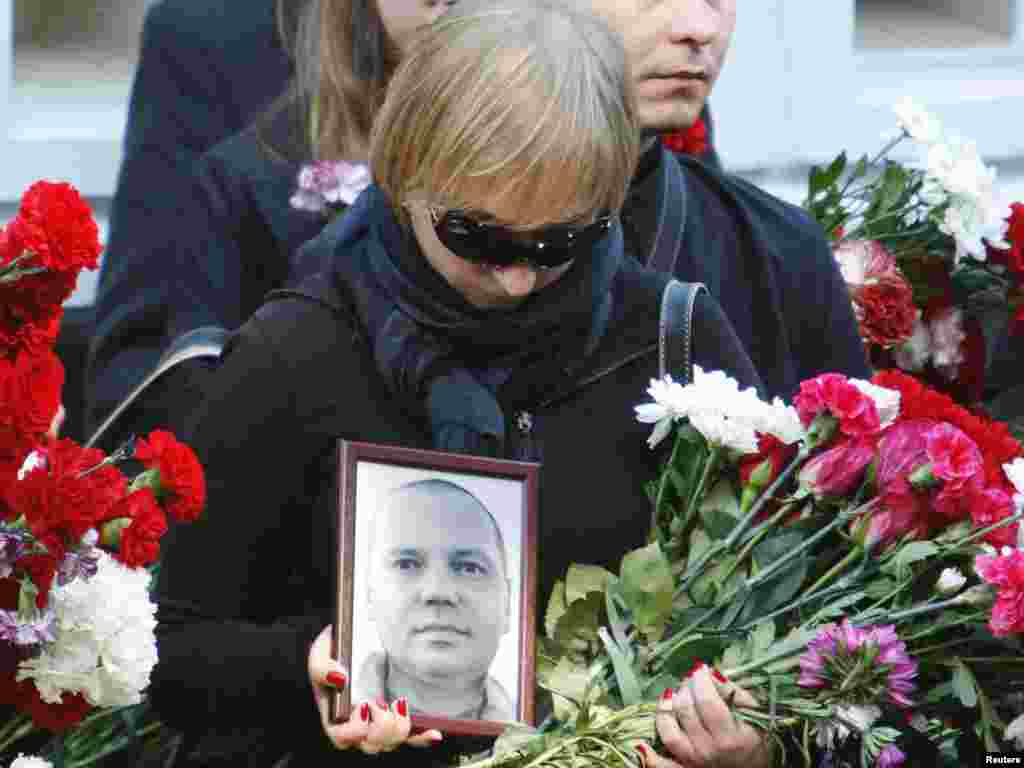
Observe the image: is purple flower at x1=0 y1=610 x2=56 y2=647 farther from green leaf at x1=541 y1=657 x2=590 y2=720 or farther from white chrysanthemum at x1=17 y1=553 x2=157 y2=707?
green leaf at x1=541 y1=657 x2=590 y2=720

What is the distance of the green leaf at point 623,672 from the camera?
242 centimetres

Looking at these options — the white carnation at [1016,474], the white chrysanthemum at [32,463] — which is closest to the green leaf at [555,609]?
the white carnation at [1016,474]

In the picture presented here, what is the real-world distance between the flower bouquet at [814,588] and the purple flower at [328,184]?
2.56ft

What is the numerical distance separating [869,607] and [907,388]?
0.26 m

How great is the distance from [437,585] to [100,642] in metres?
0.34

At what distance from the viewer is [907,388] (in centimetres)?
264

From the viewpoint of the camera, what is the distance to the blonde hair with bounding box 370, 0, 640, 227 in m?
2.39

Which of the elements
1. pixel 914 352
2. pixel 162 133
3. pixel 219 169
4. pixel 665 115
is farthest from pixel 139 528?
pixel 914 352

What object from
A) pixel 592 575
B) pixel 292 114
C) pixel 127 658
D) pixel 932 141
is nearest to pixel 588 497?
pixel 592 575

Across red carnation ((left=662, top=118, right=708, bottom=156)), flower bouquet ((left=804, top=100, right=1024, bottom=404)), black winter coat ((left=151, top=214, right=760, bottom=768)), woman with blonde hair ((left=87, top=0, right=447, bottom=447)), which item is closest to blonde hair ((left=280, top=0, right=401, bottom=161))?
woman with blonde hair ((left=87, top=0, right=447, bottom=447))

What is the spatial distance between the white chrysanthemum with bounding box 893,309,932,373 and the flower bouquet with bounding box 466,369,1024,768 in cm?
94

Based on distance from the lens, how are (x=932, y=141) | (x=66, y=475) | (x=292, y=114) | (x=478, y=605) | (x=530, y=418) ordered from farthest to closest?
1. (x=932, y=141)
2. (x=292, y=114)
3. (x=530, y=418)
4. (x=478, y=605)
5. (x=66, y=475)

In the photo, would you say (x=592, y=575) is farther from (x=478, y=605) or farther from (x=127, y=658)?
(x=127, y=658)

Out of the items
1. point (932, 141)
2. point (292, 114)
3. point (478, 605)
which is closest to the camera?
point (478, 605)
